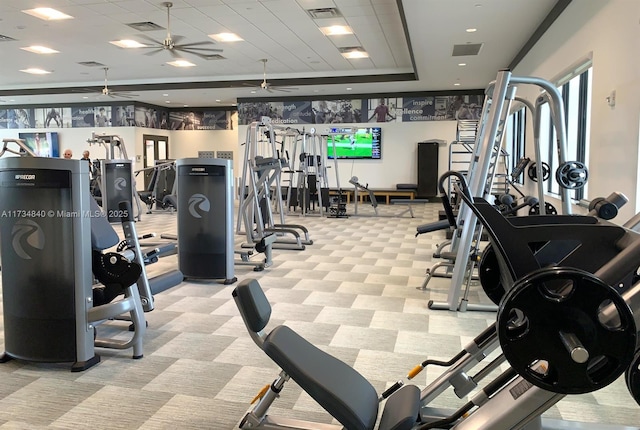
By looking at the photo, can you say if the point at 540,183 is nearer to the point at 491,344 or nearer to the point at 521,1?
the point at 491,344

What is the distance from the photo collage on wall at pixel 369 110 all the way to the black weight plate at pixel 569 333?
13.8 m

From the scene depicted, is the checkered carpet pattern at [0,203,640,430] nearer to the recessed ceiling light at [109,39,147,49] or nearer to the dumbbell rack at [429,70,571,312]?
the dumbbell rack at [429,70,571,312]

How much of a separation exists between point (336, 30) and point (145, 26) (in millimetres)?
3120

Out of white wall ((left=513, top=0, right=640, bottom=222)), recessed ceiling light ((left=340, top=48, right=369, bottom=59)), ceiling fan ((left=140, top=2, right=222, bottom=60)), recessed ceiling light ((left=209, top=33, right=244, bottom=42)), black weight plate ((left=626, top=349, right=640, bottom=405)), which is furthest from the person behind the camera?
recessed ceiling light ((left=340, top=48, right=369, bottom=59))

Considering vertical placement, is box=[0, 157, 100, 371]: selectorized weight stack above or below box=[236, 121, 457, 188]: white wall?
below

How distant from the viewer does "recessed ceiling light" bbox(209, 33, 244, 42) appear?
873cm

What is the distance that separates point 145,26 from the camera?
26.8 feet

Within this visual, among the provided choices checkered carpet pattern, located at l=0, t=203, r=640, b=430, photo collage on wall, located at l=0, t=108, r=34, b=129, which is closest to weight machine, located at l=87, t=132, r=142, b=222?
checkered carpet pattern, located at l=0, t=203, r=640, b=430

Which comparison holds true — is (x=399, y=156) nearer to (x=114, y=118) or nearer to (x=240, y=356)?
(x=114, y=118)

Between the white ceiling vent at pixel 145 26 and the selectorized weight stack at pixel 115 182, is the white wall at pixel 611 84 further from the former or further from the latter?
the selectorized weight stack at pixel 115 182

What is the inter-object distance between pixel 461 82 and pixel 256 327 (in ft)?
39.8

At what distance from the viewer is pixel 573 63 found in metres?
5.98

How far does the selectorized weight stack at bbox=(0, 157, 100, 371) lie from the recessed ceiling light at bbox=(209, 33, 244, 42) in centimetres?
646

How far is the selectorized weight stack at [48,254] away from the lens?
2.86m
